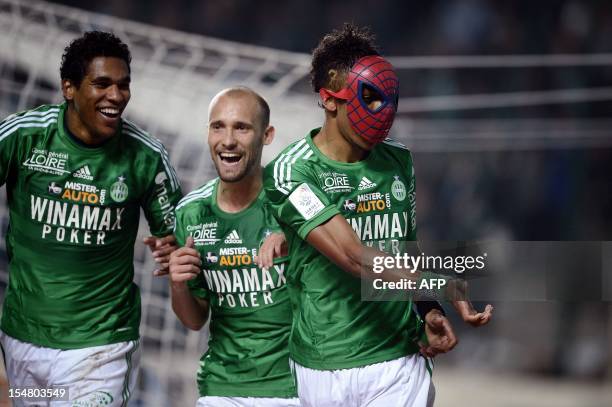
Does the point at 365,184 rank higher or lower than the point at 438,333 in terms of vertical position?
higher

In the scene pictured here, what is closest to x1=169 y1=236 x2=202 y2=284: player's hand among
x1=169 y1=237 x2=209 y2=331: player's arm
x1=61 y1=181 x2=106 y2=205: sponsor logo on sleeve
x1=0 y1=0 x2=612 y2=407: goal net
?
x1=169 y1=237 x2=209 y2=331: player's arm

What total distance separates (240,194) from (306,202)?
0.72 m

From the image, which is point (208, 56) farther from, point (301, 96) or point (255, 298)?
point (255, 298)

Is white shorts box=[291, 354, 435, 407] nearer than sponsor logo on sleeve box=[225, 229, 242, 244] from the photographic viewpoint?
Yes

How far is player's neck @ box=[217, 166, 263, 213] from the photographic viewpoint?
4031 millimetres

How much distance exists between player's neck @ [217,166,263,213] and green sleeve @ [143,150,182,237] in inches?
8.8

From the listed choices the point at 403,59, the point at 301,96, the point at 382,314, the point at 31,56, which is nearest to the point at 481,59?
the point at 403,59

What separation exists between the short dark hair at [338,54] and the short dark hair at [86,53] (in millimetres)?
907

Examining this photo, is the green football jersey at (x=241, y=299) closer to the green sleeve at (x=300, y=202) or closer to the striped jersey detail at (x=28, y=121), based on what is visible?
the green sleeve at (x=300, y=202)

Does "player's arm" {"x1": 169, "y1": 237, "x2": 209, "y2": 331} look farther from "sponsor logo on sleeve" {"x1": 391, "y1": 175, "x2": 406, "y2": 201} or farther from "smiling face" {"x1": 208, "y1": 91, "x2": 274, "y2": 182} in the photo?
"sponsor logo on sleeve" {"x1": 391, "y1": 175, "x2": 406, "y2": 201}

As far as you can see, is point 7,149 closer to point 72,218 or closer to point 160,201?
point 72,218

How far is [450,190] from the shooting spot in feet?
20.0

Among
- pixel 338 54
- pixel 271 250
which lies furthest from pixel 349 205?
pixel 338 54

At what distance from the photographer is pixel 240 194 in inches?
159
